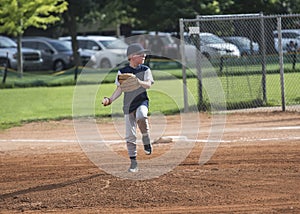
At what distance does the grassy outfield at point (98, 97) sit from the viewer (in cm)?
1894

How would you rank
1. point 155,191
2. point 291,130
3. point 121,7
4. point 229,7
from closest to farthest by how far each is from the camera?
point 155,191 < point 291,130 < point 229,7 < point 121,7

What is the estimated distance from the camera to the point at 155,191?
920cm

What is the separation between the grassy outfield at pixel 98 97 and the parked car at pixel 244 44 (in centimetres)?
71

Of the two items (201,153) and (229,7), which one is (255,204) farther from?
(229,7)

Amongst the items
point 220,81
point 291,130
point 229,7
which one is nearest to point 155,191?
point 291,130

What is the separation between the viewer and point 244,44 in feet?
64.7

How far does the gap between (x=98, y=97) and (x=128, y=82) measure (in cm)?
1385

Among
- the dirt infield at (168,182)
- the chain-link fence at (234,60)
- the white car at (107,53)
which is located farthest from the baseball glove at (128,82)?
the white car at (107,53)

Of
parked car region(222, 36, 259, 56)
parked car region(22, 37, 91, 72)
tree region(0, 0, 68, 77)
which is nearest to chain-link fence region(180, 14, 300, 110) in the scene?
parked car region(222, 36, 259, 56)

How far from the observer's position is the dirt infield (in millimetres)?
8555

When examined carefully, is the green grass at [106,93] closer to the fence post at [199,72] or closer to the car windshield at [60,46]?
the fence post at [199,72]

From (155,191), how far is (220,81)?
991 cm

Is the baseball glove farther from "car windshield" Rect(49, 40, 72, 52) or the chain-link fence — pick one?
"car windshield" Rect(49, 40, 72, 52)

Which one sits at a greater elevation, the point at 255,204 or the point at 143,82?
the point at 143,82
